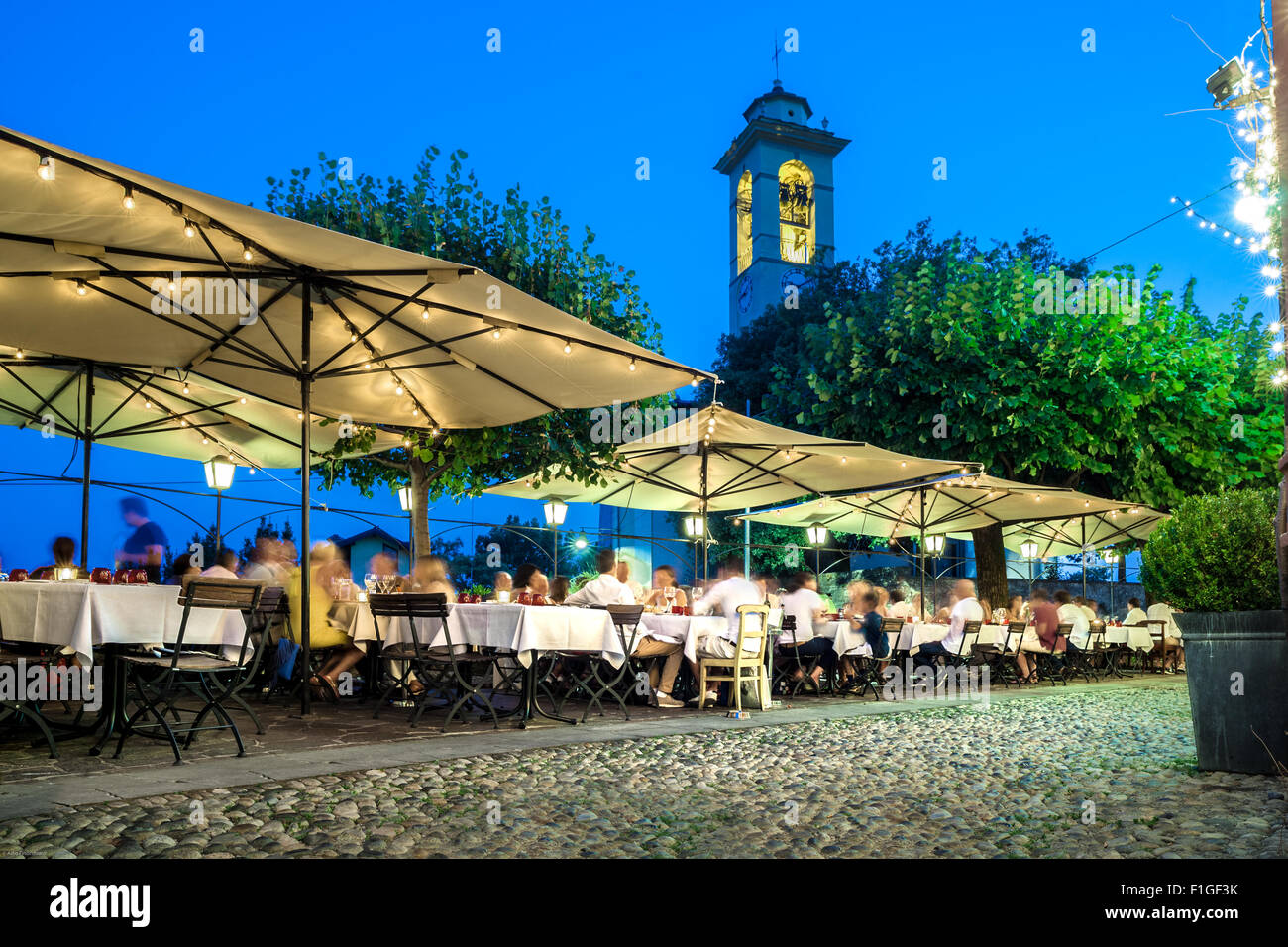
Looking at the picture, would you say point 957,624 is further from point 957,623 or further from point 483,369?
point 483,369

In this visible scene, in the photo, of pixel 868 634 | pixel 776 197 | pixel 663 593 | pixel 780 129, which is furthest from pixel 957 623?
pixel 780 129

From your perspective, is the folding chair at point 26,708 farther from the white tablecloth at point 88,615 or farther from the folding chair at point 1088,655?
the folding chair at point 1088,655

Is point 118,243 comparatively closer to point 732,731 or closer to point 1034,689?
point 732,731

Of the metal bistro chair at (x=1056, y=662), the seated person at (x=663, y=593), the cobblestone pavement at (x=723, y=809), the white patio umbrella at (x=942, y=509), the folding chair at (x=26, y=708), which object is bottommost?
the metal bistro chair at (x=1056, y=662)

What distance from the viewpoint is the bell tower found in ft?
154

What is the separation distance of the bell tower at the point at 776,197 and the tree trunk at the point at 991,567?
95.8 ft

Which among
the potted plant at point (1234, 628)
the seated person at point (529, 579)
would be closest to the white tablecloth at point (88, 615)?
the seated person at point (529, 579)

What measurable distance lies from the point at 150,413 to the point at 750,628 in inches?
265

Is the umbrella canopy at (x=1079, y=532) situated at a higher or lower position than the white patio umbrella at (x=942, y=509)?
lower

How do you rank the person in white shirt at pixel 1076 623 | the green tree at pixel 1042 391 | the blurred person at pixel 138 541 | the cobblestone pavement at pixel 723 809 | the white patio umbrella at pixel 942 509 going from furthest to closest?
the green tree at pixel 1042 391
the white patio umbrella at pixel 942 509
the person in white shirt at pixel 1076 623
the blurred person at pixel 138 541
the cobblestone pavement at pixel 723 809

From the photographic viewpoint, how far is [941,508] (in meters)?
16.1

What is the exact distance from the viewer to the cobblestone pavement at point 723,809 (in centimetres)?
364

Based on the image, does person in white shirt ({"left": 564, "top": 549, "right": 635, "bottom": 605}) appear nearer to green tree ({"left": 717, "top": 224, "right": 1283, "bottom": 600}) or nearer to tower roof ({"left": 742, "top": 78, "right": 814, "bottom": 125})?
green tree ({"left": 717, "top": 224, "right": 1283, "bottom": 600})

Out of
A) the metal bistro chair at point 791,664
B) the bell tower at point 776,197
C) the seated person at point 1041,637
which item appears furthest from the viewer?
the bell tower at point 776,197
